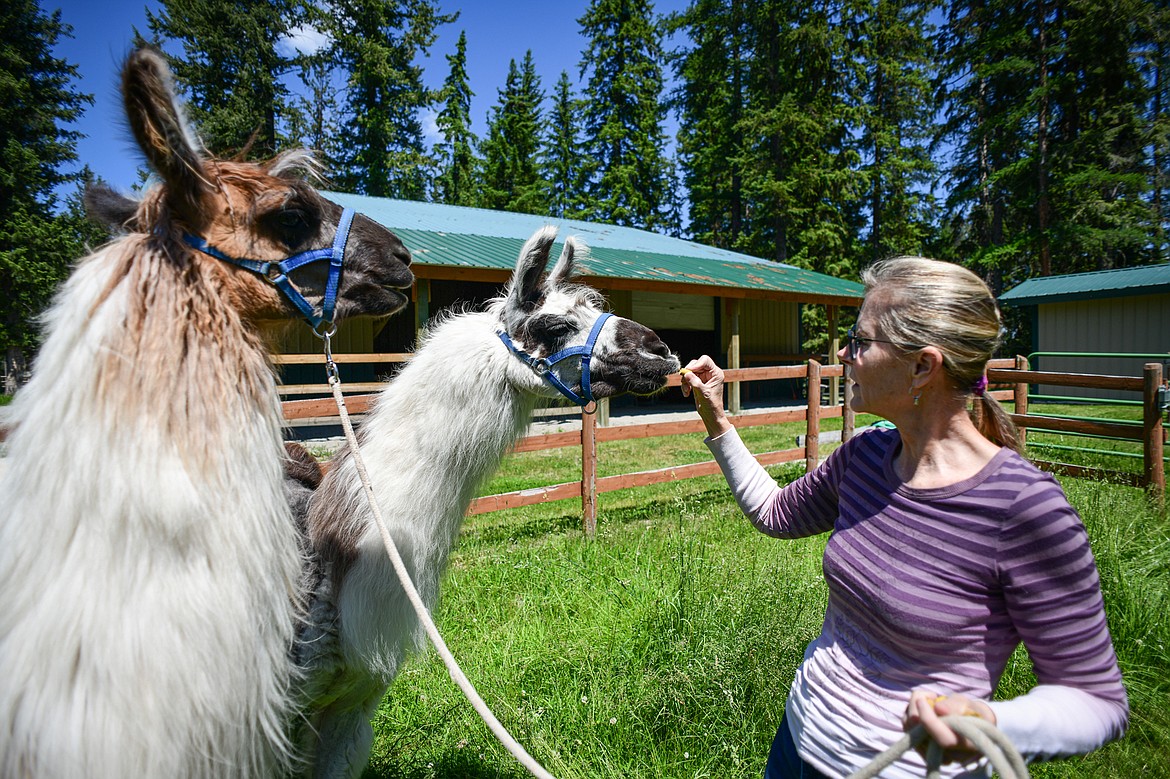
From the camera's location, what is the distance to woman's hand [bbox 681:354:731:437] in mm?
2115

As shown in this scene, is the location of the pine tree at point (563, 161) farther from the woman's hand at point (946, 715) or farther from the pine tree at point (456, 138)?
the woman's hand at point (946, 715)

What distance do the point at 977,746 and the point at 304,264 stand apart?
5.90 feet

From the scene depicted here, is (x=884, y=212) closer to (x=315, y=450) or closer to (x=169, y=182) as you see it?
(x=315, y=450)

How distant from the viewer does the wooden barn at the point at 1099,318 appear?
55.0 feet

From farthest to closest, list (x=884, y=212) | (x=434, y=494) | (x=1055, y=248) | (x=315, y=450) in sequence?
(x=884, y=212) → (x=1055, y=248) → (x=315, y=450) → (x=434, y=494)

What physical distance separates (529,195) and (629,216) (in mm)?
5422

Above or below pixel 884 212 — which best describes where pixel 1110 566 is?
below

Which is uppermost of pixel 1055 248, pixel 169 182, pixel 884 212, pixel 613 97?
pixel 613 97

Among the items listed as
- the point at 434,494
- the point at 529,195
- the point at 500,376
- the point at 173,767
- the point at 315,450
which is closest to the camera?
the point at 173,767

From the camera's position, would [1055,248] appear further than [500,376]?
Yes

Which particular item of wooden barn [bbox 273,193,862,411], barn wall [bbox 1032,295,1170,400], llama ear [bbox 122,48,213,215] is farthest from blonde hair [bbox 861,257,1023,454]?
barn wall [bbox 1032,295,1170,400]

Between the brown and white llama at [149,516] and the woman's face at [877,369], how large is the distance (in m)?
1.44

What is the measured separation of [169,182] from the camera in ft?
4.75

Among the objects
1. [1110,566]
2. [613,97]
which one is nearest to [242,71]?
[613,97]
